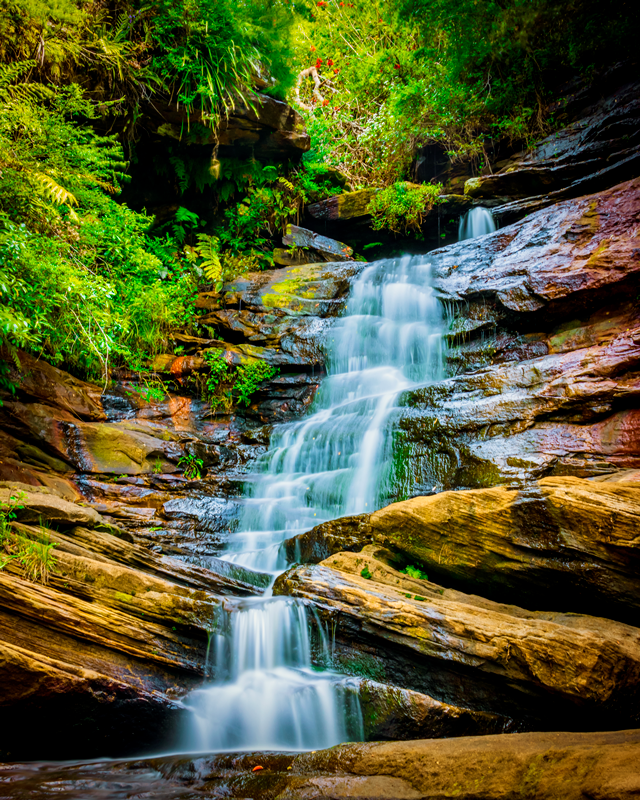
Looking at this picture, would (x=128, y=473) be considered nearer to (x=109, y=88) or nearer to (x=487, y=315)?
(x=487, y=315)

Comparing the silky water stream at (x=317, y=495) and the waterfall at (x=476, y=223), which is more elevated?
the waterfall at (x=476, y=223)

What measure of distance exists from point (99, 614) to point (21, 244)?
3.86 m

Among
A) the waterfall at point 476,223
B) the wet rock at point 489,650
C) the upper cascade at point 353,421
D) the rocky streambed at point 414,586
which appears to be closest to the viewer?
the rocky streambed at point 414,586

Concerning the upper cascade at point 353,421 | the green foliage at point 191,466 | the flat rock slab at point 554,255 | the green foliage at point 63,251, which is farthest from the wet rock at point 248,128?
the green foliage at point 191,466

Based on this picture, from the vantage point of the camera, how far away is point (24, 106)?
21.3 ft

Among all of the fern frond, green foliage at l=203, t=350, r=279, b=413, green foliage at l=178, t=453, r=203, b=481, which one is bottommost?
green foliage at l=178, t=453, r=203, b=481

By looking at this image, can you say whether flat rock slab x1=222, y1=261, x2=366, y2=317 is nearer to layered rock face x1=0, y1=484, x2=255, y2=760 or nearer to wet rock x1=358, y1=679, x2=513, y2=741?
layered rock face x1=0, y1=484, x2=255, y2=760

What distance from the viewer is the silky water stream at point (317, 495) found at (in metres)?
3.88

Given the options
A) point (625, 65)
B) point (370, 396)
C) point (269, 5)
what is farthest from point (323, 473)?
point (625, 65)

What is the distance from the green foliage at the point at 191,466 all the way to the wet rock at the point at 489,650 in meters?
3.78

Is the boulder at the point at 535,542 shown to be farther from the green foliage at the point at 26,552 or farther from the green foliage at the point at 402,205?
the green foliage at the point at 402,205

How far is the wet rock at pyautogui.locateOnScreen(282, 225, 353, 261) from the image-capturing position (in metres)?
13.1

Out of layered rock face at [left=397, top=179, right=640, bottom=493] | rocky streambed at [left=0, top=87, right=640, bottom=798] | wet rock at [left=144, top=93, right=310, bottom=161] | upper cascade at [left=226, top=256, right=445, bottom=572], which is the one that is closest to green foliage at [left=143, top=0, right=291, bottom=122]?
wet rock at [left=144, top=93, right=310, bottom=161]

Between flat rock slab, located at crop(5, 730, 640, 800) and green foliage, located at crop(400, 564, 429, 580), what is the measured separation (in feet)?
5.89
